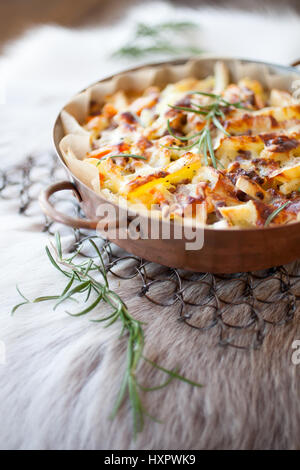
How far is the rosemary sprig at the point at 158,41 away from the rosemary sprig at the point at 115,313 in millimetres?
1958

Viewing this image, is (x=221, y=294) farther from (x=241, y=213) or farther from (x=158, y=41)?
(x=158, y=41)

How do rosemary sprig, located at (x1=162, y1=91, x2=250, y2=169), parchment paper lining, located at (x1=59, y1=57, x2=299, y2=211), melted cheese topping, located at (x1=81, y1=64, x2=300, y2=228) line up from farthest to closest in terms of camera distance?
parchment paper lining, located at (x1=59, y1=57, x2=299, y2=211), rosemary sprig, located at (x1=162, y1=91, x2=250, y2=169), melted cheese topping, located at (x1=81, y1=64, x2=300, y2=228)

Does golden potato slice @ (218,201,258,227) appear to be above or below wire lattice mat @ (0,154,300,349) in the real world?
above

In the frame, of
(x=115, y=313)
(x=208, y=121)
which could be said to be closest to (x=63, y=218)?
(x=115, y=313)

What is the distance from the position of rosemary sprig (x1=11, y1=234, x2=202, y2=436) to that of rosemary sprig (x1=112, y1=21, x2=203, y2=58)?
1958 mm

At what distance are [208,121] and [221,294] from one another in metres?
0.70

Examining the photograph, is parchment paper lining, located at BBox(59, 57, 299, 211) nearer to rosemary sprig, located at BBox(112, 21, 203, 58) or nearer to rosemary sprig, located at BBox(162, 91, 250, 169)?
rosemary sprig, located at BBox(162, 91, 250, 169)

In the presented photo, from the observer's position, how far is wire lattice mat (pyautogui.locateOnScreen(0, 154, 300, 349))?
150 cm

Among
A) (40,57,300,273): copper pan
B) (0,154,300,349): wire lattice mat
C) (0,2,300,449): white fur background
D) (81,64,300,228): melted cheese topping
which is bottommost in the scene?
(0,2,300,449): white fur background

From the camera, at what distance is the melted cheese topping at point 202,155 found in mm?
1515

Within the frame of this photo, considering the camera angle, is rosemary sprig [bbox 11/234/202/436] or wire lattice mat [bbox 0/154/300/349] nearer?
rosemary sprig [bbox 11/234/202/436]

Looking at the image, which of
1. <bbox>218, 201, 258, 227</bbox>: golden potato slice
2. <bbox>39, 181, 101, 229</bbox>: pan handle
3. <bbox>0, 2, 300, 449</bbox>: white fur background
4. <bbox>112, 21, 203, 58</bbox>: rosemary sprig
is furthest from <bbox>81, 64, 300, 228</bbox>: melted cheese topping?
<bbox>112, 21, 203, 58</bbox>: rosemary sprig

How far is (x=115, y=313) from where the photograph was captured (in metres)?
1.46
